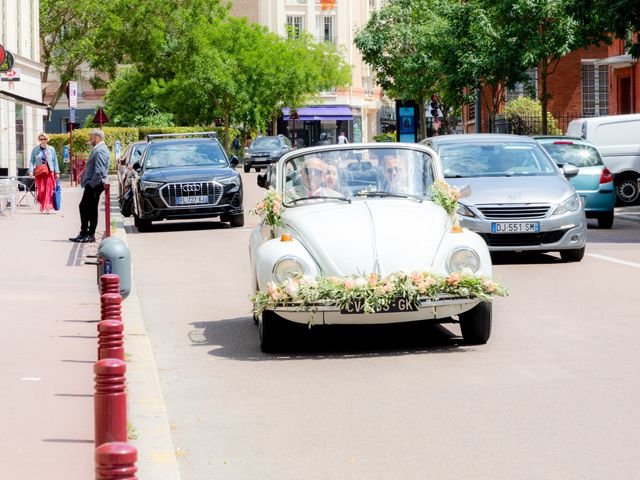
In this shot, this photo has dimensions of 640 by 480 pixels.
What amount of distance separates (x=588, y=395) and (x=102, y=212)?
24.8 meters

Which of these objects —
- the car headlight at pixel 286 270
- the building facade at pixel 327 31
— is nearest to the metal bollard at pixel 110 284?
the car headlight at pixel 286 270

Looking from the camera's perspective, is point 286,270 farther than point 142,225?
No

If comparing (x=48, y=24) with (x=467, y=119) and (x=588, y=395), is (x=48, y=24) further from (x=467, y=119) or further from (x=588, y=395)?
(x=588, y=395)

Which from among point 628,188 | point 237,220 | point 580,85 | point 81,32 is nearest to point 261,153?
point 81,32

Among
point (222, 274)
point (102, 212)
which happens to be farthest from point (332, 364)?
point (102, 212)

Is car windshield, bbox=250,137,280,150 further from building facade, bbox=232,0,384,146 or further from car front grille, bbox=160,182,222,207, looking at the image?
car front grille, bbox=160,182,222,207

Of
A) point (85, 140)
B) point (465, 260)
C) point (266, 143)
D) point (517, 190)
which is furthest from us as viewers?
point (266, 143)

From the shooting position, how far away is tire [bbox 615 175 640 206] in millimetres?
29031

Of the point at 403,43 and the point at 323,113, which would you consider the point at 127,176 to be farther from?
the point at 323,113

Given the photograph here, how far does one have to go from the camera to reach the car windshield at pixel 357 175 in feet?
35.6

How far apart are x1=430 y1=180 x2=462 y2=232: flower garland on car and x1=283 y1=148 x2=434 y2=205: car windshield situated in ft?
0.38

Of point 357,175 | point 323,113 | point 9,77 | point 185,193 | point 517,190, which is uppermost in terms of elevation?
point 323,113

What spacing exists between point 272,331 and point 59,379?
1.84 meters

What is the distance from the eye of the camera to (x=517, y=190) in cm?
1648
